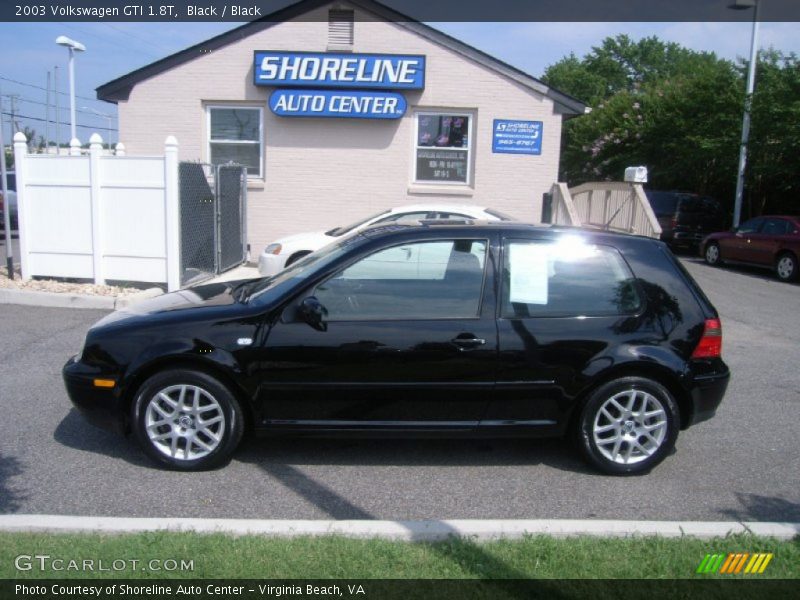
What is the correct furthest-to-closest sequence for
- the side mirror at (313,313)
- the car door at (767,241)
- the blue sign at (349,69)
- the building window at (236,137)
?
the car door at (767,241) < the building window at (236,137) < the blue sign at (349,69) < the side mirror at (313,313)

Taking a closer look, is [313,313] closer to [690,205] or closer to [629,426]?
[629,426]

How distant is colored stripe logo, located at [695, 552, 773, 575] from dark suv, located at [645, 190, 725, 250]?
19.0m

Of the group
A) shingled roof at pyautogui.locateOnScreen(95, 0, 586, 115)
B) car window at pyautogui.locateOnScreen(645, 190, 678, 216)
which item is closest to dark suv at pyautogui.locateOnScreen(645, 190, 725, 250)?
car window at pyautogui.locateOnScreen(645, 190, 678, 216)

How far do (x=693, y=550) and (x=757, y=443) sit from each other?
7.13 feet

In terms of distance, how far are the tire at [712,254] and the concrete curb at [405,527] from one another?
52.8ft

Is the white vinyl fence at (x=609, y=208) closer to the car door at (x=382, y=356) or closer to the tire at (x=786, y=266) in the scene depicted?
the tire at (x=786, y=266)

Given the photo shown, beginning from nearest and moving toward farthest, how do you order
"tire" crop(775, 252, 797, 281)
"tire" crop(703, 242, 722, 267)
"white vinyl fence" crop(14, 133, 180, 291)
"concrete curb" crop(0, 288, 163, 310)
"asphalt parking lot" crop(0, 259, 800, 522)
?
"asphalt parking lot" crop(0, 259, 800, 522)
"concrete curb" crop(0, 288, 163, 310)
"white vinyl fence" crop(14, 133, 180, 291)
"tire" crop(775, 252, 797, 281)
"tire" crop(703, 242, 722, 267)

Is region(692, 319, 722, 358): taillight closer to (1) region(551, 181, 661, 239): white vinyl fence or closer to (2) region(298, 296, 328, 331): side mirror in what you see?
(2) region(298, 296, 328, 331): side mirror

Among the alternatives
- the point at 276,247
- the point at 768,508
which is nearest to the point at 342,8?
the point at 276,247

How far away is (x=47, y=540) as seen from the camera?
3.54 m

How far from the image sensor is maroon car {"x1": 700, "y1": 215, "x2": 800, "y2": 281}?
16.3 meters

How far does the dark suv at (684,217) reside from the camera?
70.9ft

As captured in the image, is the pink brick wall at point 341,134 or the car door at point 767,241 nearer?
the pink brick wall at point 341,134

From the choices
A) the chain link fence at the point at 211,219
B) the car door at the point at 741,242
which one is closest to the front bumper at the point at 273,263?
the chain link fence at the point at 211,219
